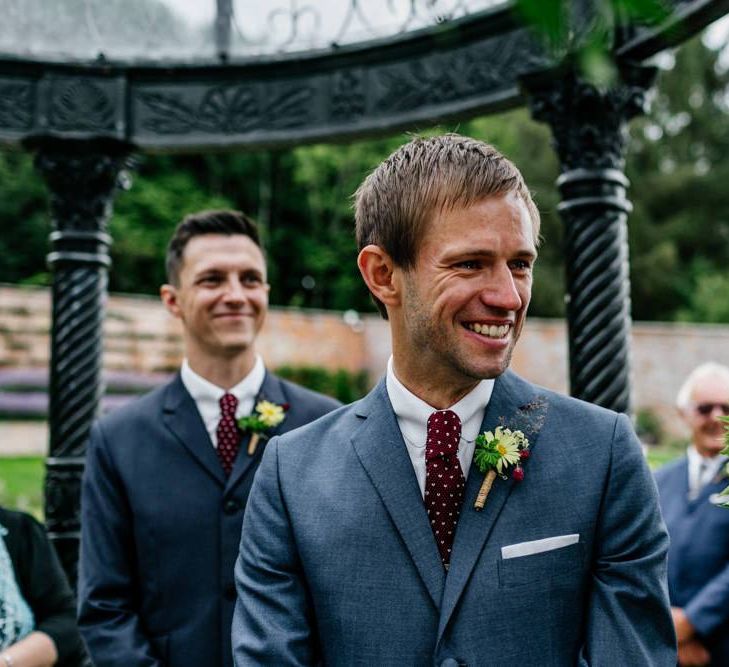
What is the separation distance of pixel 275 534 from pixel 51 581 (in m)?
1.90

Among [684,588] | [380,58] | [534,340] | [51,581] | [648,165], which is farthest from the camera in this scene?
[648,165]

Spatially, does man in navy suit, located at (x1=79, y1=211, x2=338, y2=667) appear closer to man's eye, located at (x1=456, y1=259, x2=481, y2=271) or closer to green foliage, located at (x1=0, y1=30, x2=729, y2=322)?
man's eye, located at (x1=456, y1=259, x2=481, y2=271)

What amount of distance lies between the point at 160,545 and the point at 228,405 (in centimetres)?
52

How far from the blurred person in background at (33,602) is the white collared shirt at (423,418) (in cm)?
193

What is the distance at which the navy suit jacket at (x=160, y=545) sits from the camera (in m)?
2.59

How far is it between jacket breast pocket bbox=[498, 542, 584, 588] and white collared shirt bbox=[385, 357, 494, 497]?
24 centimetres

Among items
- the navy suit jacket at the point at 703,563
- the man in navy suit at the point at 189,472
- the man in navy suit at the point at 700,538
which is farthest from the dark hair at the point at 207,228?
the navy suit jacket at the point at 703,563

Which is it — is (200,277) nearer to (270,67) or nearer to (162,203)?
(270,67)

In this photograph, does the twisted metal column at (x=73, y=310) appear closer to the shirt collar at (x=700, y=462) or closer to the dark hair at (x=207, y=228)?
the dark hair at (x=207, y=228)

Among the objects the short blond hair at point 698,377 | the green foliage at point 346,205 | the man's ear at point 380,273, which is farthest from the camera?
the green foliage at point 346,205

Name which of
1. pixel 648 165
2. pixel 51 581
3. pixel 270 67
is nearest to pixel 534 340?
pixel 648 165

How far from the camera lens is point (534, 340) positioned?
23734 millimetres

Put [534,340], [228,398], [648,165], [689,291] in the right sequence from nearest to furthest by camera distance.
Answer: [228,398] < [534,340] < [689,291] < [648,165]

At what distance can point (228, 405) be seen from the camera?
2.91m
